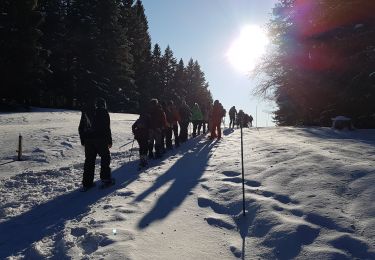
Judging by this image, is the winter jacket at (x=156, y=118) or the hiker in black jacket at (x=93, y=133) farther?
the winter jacket at (x=156, y=118)

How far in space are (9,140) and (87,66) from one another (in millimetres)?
23623

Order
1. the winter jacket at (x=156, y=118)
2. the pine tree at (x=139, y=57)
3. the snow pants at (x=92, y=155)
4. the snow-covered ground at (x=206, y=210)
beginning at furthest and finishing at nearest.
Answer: the pine tree at (x=139, y=57) → the winter jacket at (x=156, y=118) → the snow pants at (x=92, y=155) → the snow-covered ground at (x=206, y=210)

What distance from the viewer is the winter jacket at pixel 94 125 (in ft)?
30.0

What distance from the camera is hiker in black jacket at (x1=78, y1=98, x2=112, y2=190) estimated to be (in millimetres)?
9148

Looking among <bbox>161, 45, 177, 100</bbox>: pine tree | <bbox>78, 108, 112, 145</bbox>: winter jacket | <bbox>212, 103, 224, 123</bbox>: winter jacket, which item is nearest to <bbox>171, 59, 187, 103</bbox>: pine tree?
<bbox>161, 45, 177, 100</bbox>: pine tree

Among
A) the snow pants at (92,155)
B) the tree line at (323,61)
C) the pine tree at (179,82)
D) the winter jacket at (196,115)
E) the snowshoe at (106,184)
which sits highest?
the pine tree at (179,82)

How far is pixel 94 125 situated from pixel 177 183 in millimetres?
2340

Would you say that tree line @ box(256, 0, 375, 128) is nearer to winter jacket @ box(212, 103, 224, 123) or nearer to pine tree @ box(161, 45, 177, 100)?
winter jacket @ box(212, 103, 224, 123)

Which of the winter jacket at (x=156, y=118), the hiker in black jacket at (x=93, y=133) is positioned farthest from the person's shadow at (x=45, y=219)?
the winter jacket at (x=156, y=118)

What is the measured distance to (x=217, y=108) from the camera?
762 inches

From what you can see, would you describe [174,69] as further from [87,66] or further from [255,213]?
[255,213]

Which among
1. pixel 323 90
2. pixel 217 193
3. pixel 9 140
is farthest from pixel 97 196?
pixel 323 90

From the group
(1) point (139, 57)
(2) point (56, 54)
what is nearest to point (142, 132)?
(2) point (56, 54)

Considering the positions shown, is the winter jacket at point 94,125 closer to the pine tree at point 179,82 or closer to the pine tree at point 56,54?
the pine tree at point 56,54
